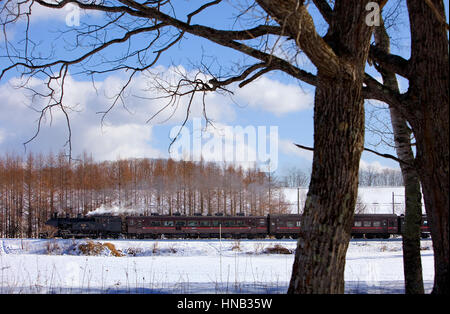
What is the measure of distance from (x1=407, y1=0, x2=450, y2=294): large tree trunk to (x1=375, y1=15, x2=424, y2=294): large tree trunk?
141cm

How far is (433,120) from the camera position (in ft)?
15.9

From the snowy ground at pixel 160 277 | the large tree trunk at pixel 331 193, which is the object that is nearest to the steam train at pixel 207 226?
the snowy ground at pixel 160 277

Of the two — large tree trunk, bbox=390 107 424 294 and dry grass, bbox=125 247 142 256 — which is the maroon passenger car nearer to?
dry grass, bbox=125 247 142 256

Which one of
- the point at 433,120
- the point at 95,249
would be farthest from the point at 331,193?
the point at 95,249

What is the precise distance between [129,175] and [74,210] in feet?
33.1

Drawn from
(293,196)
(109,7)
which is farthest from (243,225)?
(293,196)

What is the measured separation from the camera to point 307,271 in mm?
4383

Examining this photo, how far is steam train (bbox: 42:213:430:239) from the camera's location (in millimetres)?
35062

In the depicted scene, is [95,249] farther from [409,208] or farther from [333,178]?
[333,178]

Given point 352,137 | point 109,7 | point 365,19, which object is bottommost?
point 352,137

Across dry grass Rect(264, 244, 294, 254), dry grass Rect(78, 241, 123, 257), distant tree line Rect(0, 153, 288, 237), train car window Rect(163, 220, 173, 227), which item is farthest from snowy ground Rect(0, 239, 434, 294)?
distant tree line Rect(0, 153, 288, 237)

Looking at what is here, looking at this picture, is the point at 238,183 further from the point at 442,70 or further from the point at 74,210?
the point at 442,70

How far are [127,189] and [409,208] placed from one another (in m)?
58.3

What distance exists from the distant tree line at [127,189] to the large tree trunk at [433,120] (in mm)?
51857
